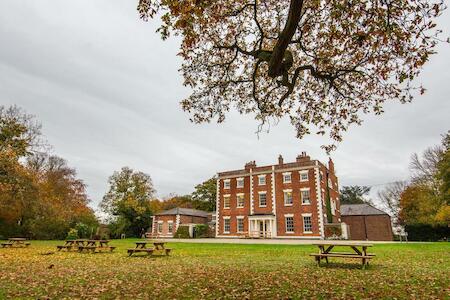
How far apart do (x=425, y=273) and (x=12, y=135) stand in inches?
1137

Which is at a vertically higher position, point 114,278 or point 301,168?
point 301,168

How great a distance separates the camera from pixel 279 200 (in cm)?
3984

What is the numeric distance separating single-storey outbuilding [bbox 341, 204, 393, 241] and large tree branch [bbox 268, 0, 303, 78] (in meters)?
38.7

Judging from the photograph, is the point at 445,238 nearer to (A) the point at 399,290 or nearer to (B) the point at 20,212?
(A) the point at 399,290

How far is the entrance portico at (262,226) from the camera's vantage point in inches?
1533

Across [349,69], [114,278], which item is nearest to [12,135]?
[114,278]

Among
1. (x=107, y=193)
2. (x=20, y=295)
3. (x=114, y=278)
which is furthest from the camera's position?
(x=107, y=193)

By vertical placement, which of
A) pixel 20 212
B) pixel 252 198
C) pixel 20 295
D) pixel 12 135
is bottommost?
pixel 20 295

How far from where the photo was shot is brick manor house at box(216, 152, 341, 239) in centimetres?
3731

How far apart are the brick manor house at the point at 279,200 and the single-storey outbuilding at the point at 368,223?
6.47 feet

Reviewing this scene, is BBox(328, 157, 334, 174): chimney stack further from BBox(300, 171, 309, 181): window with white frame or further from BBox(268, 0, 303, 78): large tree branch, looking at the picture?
BBox(268, 0, 303, 78): large tree branch

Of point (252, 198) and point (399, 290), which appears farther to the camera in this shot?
point (252, 198)

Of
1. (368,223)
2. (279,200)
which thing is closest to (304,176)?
(279,200)

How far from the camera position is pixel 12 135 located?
2464cm
